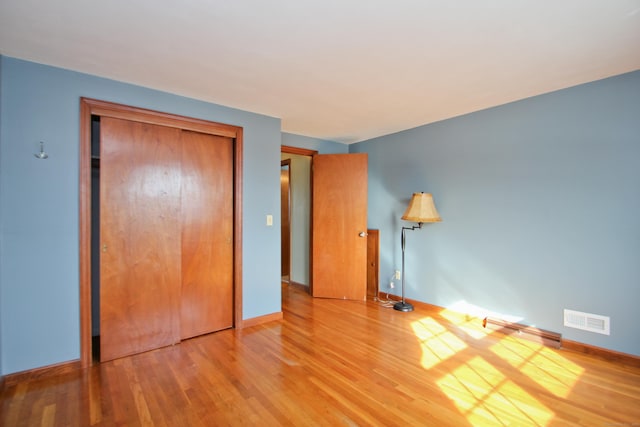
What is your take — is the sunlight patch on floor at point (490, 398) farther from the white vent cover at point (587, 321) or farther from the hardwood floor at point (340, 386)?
the white vent cover at point (587, 321)

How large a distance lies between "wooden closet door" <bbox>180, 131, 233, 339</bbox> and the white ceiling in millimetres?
558

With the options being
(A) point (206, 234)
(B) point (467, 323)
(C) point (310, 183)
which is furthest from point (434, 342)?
(C) point (310, 183)

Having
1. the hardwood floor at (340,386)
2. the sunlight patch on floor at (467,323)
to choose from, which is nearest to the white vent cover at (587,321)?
the hardwood floor at (340,386)

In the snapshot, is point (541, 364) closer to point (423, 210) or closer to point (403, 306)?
point (403, 306)

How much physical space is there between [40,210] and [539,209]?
420 centimetres

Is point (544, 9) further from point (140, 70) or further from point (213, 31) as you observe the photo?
point (140, 70)

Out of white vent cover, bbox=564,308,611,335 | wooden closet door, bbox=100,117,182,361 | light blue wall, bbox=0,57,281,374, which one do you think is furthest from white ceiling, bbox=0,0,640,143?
white vent cover, bbox=564,308,611,335

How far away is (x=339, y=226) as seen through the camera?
4309 millimetres

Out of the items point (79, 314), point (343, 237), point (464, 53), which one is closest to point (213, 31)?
point (464, 53)

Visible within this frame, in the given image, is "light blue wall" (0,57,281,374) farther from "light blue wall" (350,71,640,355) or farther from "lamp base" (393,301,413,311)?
"light blue wall" (350,71,640,355)

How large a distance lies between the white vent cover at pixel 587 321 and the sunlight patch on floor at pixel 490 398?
944 mm

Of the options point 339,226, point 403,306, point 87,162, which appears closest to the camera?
point 87,162

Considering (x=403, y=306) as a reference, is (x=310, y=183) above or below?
above

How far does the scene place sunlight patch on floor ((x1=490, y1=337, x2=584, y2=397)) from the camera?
2.13m
